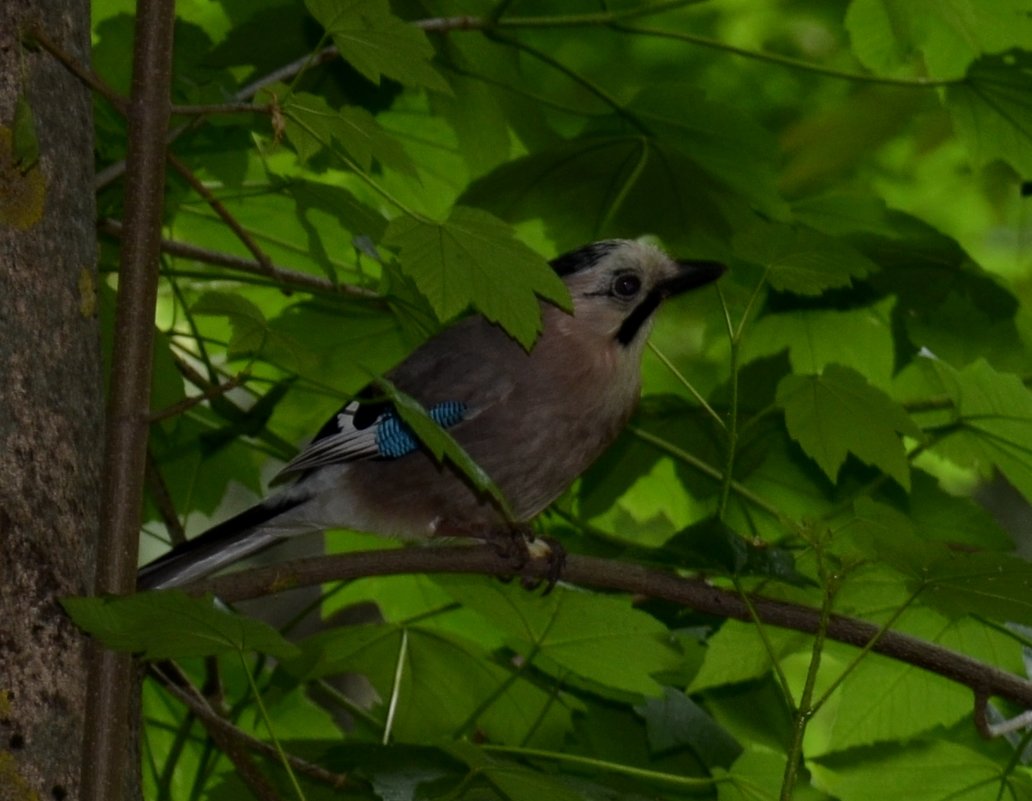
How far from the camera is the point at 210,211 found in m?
2.48

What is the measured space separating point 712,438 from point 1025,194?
0.67 meters

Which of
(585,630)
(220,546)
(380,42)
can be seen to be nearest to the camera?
(380,42)

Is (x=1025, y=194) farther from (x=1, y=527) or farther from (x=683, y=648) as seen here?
(x=1, y=527)

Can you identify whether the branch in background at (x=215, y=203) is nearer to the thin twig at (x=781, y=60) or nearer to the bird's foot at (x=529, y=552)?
the bird's foot at (x=529, y=552)

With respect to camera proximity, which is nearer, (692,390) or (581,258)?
(692,390)

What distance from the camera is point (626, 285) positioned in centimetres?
260

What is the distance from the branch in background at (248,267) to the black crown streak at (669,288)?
51 cm

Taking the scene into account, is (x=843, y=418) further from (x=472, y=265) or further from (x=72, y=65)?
(x=72, y=65)

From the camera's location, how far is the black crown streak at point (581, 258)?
246cm

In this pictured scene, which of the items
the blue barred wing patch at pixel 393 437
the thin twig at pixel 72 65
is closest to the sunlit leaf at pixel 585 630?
the blue barred wing patch at pixel 393 437

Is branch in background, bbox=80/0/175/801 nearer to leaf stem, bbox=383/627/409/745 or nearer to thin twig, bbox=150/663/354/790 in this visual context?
thin twig, bbox=150/663/354/790

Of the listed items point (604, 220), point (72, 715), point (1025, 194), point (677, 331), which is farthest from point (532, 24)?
point (677, 331)

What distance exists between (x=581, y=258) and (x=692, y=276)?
0.23 meters

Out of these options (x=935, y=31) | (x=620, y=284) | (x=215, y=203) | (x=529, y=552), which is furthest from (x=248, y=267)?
(x=935, y=31)
